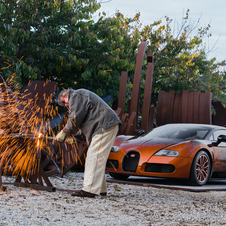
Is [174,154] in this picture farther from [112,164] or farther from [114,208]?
[114,208]

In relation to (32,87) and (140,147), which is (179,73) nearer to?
(32,87)

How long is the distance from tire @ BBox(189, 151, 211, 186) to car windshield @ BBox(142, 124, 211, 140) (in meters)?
0.56

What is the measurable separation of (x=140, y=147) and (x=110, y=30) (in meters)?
7.69

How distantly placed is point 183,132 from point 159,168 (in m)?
1.39

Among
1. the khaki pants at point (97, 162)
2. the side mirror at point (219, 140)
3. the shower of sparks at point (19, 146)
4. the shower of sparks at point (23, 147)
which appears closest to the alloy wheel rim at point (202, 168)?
the side mirror at point (219, 140)

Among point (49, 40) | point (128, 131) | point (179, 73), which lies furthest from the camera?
point (179, 73)

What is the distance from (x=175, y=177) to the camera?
24.3ft

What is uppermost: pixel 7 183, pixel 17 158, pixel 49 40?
pixel 49 40

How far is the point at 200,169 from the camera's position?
768cm

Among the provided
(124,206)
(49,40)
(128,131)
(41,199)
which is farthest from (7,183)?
(49,40)

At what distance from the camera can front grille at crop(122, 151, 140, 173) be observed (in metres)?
7.71

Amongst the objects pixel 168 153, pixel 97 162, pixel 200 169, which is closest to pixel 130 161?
pixel 168 153

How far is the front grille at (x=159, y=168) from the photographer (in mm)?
7404

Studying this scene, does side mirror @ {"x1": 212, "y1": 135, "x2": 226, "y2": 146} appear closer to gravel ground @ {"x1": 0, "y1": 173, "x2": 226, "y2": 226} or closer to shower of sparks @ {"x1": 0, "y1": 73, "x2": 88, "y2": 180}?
gravel ground @ {"x1": 0, "y1": 173, "x2": 226, "y2": 226}
